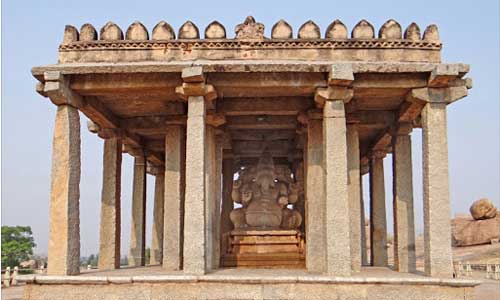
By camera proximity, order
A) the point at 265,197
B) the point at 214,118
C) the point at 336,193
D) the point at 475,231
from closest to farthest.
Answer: the point at 336,193
the point at 214,118
the point at 265,197
the point at 475,231

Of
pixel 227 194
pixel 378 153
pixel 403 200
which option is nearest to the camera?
pixel 403 200

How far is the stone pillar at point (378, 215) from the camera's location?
17703 millimetres

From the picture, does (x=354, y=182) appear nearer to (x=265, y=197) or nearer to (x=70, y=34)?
(x=265, y=197)

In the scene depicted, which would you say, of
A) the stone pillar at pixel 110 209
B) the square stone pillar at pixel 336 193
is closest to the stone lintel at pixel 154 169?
the stone pillar at pixel 110 209

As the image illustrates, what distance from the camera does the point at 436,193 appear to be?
11945 millimetres

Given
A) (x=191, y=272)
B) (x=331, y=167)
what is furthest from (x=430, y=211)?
(x=191, y=272)

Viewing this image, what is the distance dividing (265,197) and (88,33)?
23.9 feet

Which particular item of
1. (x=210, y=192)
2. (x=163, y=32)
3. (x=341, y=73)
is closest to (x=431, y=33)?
(x=341, y=73)

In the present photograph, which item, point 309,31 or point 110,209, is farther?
point 110,209

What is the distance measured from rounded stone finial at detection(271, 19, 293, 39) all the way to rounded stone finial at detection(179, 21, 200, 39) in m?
1.73

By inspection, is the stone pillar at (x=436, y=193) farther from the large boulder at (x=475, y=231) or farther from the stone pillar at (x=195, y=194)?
the large boulder at (x=475, y=231)

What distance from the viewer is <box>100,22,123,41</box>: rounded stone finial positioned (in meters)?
12.7

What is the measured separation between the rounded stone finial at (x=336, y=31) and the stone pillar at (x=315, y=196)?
2202mm

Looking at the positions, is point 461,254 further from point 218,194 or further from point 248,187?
point 218,194
